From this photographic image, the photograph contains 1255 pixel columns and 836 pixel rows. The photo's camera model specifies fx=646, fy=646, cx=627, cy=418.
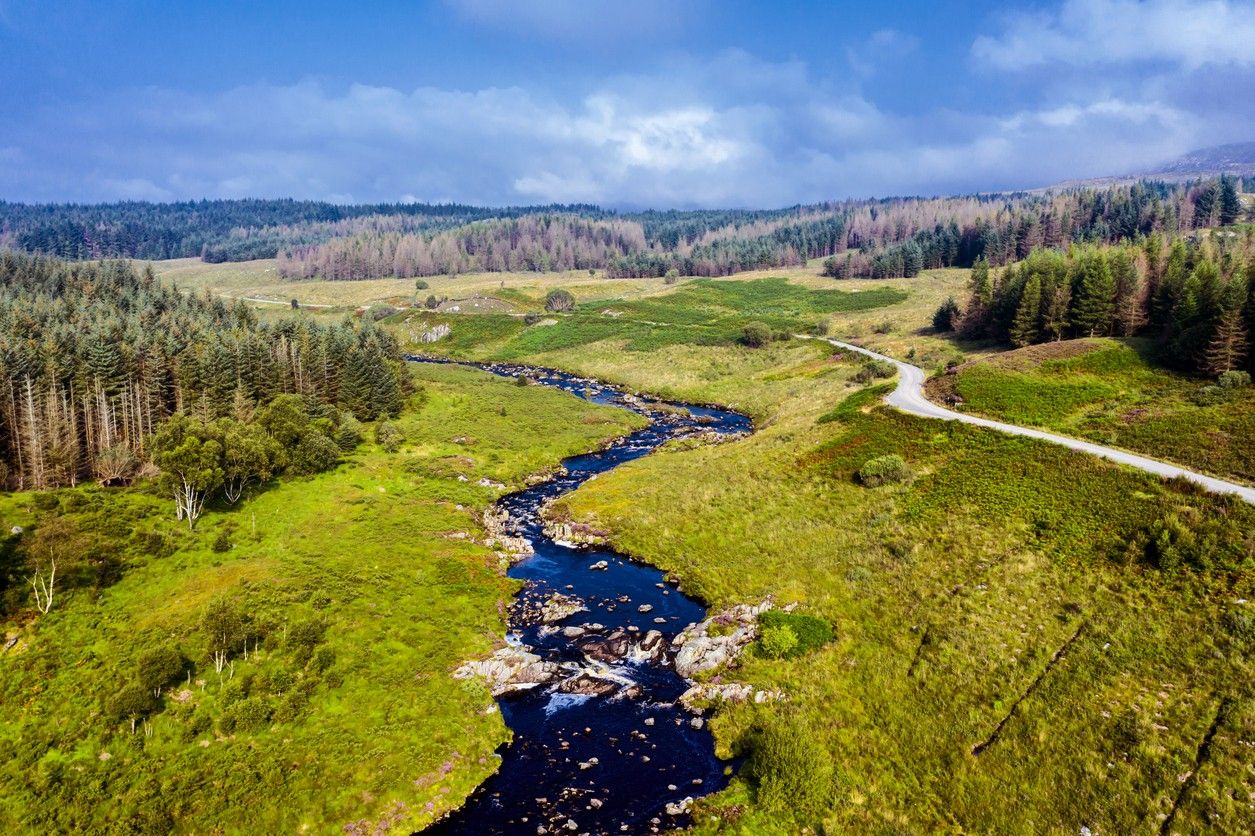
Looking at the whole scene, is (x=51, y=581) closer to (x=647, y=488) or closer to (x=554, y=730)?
(x=554, y=730)

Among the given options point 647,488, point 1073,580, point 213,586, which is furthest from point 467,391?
point 1073,580

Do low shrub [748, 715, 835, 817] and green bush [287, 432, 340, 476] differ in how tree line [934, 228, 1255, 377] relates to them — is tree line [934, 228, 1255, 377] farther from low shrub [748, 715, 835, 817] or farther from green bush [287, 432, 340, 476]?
green bush [287, 432, 340, 476]

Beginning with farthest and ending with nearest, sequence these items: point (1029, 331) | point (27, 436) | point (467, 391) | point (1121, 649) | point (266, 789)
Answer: point (467, 391) < point (1029, 331) < point (27, 436) < point (1121, 649) < point (266, 789)

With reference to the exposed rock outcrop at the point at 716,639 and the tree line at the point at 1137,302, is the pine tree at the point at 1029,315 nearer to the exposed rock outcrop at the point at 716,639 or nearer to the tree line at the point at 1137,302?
the tree line at the point at 1137,302

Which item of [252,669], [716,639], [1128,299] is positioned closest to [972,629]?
[716,639]

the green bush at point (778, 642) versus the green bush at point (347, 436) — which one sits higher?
the green bush at point (347, 436)

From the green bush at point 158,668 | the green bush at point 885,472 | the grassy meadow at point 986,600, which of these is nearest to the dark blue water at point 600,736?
the grassy meadow at point 986,600
